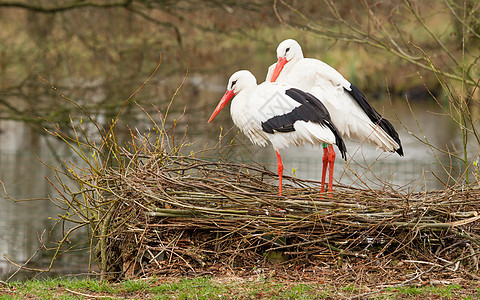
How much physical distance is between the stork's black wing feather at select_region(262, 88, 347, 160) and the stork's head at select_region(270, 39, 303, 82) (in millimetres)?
465

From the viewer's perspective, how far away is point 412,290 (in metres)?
4.49

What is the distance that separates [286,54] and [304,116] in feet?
2.51

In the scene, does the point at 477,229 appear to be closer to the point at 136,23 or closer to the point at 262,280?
the point at 262,280

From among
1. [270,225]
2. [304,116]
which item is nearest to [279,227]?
[270,225]

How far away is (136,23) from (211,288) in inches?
282

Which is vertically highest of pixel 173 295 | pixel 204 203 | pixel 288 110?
pixel 288 110

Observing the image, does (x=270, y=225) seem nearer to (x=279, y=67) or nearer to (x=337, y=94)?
(x=337, y=94)

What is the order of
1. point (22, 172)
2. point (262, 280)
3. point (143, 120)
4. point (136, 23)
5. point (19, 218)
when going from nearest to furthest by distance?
point (262, 280), point (143, 120), point (136, 23), point (19, 218), point (22, 172)

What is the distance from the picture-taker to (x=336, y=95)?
18.8 ft

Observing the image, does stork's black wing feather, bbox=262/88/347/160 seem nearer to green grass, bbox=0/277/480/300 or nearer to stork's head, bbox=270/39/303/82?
stork's head, bbox=270/39/303/82

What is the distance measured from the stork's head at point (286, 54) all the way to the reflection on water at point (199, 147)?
5.25 ft

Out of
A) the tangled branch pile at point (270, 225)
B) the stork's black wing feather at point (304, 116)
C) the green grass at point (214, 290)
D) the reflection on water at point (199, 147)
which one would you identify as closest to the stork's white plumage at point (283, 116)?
the stork's black wing feather at point (304, 116)

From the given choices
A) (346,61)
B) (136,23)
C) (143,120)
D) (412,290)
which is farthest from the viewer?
(346,61)

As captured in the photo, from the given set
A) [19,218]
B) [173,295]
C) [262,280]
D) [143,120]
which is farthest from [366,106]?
[19,218]
